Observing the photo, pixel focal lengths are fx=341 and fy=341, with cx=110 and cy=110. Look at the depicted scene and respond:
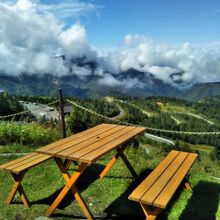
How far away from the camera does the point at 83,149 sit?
619 cm

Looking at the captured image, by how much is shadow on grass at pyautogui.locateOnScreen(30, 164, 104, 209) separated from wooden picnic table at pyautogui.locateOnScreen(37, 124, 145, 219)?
53 centimetres

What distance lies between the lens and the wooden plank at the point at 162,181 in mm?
5145

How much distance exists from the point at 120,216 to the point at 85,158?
1613mm

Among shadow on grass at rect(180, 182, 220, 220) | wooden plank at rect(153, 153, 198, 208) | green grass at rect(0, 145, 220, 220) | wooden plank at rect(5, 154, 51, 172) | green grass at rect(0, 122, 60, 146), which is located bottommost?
shadow on grass at rect(180, 182, 220, 220)

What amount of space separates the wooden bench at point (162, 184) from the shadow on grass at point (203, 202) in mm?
384

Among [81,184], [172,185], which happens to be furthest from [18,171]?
[172,185]

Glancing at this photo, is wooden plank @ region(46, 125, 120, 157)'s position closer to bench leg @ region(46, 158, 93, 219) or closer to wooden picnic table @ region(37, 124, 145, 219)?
wooden picnic table @ region(37, 124, 145, 219)

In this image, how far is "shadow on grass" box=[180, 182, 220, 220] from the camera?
643 cm

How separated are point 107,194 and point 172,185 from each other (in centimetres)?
207

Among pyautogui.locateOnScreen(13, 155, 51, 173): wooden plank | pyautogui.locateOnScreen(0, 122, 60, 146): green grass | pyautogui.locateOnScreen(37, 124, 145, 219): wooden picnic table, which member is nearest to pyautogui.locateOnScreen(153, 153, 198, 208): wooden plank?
pyautogui.locateOnScreen(37, 124, 145, 219): wooden picnic table

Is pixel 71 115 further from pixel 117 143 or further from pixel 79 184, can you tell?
pixel 117 143

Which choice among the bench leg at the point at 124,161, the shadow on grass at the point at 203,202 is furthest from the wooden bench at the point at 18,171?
the shadow on grass at the point at 203,202

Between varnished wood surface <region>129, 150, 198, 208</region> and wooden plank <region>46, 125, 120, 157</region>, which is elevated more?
wooden plank <region>46, 125, 120, 157</region>

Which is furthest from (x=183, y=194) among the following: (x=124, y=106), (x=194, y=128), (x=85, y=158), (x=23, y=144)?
(x=124, y=106)
